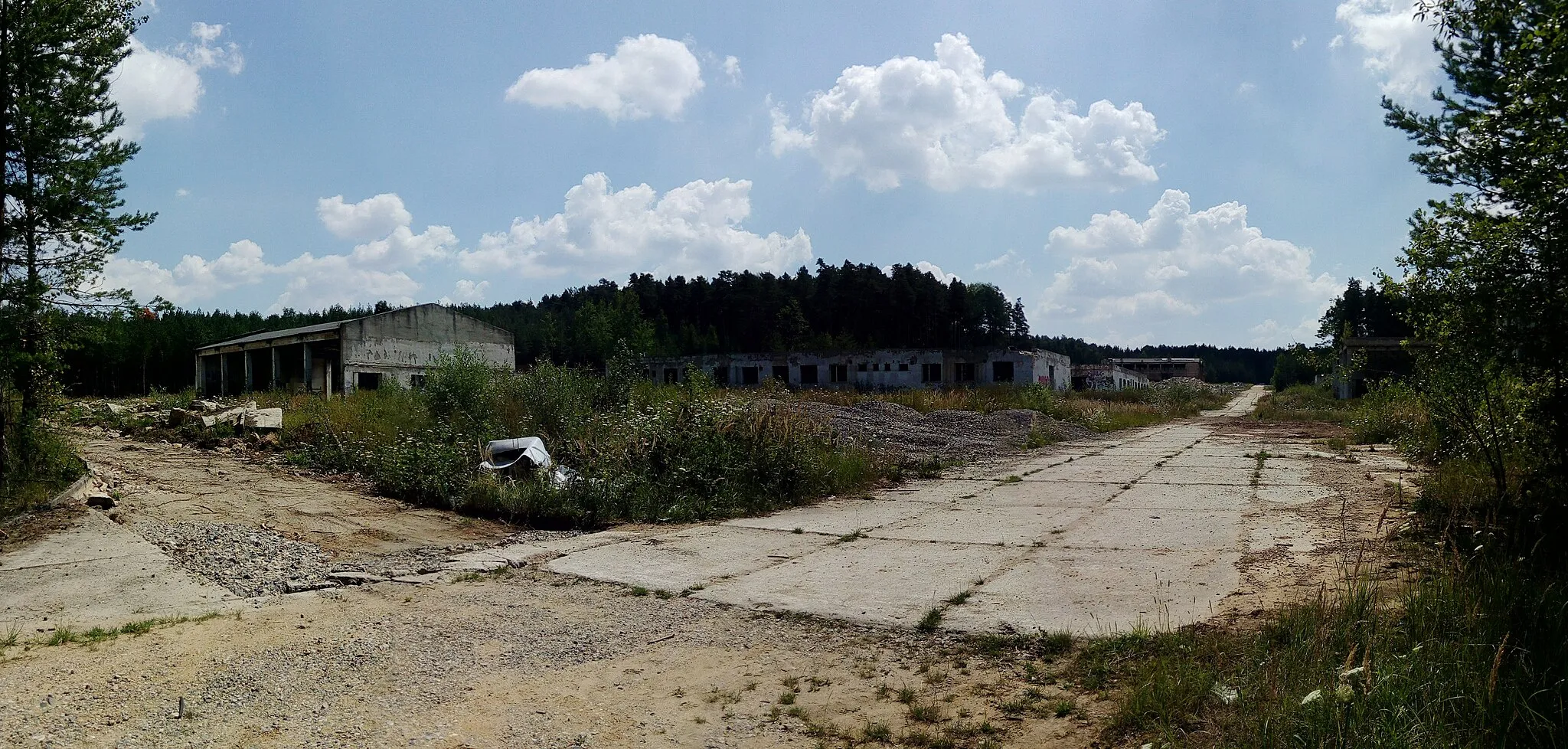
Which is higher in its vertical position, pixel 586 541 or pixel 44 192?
pixel 44 192

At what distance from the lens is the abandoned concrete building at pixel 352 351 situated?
1195 inches

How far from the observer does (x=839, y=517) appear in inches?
389

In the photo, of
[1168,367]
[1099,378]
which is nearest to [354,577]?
[1099,378]

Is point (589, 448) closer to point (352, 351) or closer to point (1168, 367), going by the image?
point (352, 351)

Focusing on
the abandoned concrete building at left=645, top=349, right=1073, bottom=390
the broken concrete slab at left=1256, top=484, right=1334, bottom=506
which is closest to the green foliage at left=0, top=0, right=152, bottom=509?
the broken concrete slab at left=1256, top=484, right=1334, bottom=506

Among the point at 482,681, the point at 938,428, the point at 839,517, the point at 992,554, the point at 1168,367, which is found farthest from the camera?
the point at 1168,367

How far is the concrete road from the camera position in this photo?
18.1 ft

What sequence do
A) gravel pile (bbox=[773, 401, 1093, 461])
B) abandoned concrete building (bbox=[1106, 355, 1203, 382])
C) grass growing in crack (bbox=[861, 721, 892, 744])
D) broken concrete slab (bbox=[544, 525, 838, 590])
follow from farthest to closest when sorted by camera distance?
abandoned concrete building (bbox=[1106, 355, 1203, 382]) → gravel pile (bbox=[773, 401, 1093, 461]) → broken concrete slab (bbox=[544, 525, 838, 590]) → grass growing in crack (bbox=[861, 721, 892, 744])

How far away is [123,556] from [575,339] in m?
69.2

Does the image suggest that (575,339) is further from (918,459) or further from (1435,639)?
(1435,639)

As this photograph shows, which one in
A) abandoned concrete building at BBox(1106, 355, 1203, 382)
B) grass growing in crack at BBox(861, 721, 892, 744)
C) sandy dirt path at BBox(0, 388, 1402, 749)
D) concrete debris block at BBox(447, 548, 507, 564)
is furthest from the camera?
abandoned concrete building at BBox(1106, 355, 1203, 382)

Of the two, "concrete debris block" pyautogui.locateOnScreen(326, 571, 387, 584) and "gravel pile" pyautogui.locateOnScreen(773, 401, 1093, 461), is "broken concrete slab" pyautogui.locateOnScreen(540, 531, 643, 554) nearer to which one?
"concrete debris block" pyautogui.locateOnScreen(326, 571, 387, 584)

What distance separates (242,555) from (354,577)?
4.11ft

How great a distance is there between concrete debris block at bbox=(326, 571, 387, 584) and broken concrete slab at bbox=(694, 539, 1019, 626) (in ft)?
8.54
